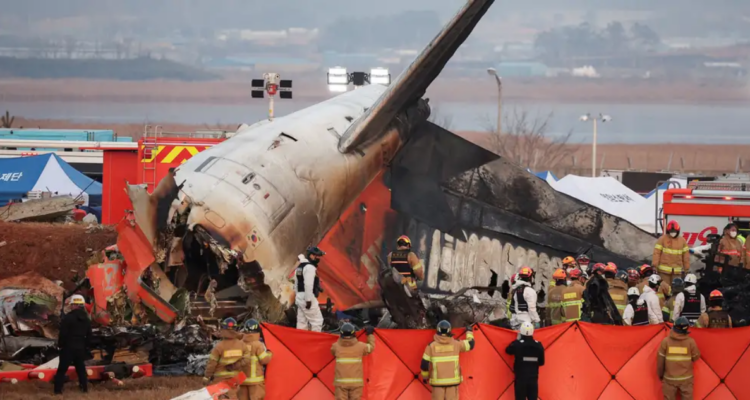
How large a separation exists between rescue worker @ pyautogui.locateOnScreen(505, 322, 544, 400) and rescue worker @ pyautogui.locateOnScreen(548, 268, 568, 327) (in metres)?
3.35

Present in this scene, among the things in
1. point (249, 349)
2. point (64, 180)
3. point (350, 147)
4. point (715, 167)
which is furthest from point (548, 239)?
point (715, 167)

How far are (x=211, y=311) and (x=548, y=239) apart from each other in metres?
7.65

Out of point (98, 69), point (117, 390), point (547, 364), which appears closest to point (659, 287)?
point (547, 364)

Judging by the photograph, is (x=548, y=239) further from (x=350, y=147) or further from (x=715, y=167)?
(x=715, y=167)

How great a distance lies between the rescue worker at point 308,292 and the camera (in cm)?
1658

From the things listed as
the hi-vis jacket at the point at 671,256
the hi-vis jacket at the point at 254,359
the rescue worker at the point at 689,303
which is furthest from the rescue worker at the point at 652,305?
the hi-vis jacket at the point at 254,359

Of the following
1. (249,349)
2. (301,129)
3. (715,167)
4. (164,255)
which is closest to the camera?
(249,349)

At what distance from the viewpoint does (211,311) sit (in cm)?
1702

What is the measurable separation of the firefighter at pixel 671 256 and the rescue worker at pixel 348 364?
790 centimetres

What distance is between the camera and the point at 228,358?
1419 cm

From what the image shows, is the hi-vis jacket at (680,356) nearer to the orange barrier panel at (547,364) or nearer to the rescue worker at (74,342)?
the orange barrier panel at (547,364)

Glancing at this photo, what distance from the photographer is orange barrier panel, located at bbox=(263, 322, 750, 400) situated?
15055mm

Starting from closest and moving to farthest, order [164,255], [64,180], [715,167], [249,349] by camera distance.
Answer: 1. [249,349]
2. [164,255]
3. [64,180]
4. [715,167]

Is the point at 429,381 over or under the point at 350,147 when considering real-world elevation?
under
